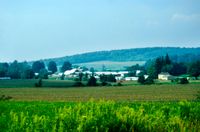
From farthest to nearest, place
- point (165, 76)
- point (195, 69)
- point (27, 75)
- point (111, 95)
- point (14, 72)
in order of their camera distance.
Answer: point (14, 72), point (27, 75), point (165, 76), point (195, 69), point (111, 95)

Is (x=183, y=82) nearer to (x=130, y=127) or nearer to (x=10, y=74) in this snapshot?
(x=10, y=74)

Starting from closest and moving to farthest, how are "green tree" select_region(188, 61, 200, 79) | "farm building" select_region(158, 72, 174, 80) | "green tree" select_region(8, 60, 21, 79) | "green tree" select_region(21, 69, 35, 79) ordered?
"green tree" select_region(188, 61, 200, 79)
"farm building" select_region(158, 72, 174, 80)
"green tree" select_region(21, 69, 35, 79)
"green tree" select_region(8, 60, 21, 79)

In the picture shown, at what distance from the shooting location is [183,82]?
98312mm

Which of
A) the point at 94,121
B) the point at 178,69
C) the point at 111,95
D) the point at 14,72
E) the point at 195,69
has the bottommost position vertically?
the point at 111,95

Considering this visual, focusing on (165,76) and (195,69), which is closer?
(195,69)

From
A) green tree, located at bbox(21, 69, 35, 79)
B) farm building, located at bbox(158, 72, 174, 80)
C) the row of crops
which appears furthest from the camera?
green tree, located at bbox(21, 69, 35, 79)

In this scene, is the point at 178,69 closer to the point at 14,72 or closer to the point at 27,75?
the point at 27,75

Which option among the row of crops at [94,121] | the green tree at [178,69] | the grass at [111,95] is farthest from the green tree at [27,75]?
the row of crops at [94,121]

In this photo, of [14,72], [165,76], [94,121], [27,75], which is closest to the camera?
[94,121]

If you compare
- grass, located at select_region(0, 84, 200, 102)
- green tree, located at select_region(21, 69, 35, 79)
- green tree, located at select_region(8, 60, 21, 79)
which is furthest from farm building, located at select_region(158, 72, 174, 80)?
grass, located at select_region(0, 84, 200, 102)

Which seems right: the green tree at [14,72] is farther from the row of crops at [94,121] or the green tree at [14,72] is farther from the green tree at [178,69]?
the row of crops at [94,121]

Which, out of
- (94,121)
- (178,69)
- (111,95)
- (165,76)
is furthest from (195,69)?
(94,121)

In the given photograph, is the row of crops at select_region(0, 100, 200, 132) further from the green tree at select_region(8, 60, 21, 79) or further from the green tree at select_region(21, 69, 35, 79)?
the green tree at select_region(8, 60, 21, 79)

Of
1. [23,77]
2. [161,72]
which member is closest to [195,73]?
[161,72]
